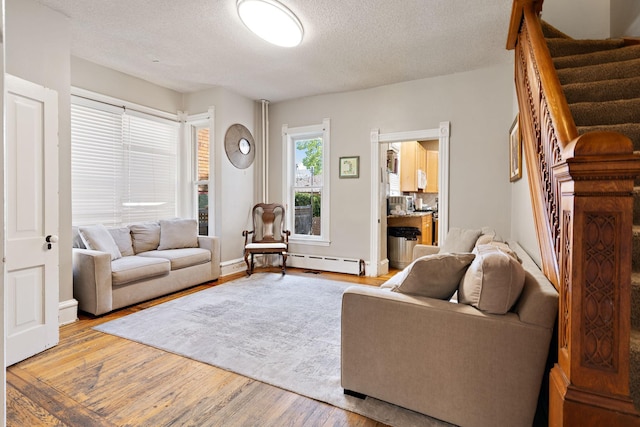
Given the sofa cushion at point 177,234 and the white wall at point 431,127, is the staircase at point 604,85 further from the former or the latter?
the sofa cushion at point 177,234

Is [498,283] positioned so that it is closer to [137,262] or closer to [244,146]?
[137,262]

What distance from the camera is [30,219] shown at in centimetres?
235

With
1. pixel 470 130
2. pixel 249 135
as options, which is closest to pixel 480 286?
pixel 470 130

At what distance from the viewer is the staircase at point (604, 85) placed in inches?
72.1

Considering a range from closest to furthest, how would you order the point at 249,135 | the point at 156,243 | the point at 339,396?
1. the point at 339,396
2. the point at 156,243
3. the point at 249,135

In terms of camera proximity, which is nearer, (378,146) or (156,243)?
(156,243)

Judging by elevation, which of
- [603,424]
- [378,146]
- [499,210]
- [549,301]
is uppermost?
[378,146]

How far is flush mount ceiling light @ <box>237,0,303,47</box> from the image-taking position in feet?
8.68

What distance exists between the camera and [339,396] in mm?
1854

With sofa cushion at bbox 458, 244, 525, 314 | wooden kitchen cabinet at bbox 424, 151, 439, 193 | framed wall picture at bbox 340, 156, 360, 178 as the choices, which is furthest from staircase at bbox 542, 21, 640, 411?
wooden kitchen cabinet at bbox 424, 151, 439, 193

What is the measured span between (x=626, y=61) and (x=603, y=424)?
258 centimetres

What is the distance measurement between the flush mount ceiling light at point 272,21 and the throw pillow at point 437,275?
238cm

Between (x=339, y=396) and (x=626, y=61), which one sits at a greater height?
(x=626, y=61)

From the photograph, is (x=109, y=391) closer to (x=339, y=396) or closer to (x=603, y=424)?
(x=339, y=396)
